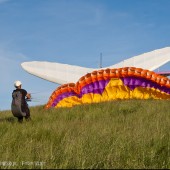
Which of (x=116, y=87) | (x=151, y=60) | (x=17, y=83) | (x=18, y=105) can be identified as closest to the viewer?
(x=18, y=105)

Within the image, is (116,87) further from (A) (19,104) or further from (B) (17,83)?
(A) (19,104)

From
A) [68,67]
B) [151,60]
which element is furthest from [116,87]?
[68,67]

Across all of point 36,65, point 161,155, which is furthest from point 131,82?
point 161,155

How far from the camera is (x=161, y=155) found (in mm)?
4434

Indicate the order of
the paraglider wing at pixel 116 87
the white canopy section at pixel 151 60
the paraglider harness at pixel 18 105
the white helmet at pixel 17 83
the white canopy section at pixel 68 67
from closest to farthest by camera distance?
the paraglider harness at pixel 18 105, the white helmet at pixel 17 83, the paraglider wing at pixel 116 87, the white canopy section at pixel 151 60, the white canopy section at pixel 68 67

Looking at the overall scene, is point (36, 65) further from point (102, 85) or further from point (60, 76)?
point (102, 85)

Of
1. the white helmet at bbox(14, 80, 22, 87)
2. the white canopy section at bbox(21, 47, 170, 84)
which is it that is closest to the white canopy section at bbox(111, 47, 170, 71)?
the white canopy section at bbox(21, 47, 170, 84)

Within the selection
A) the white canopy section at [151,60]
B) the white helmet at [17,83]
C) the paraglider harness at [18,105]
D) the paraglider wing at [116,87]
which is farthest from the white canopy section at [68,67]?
the paraglider harness at [18,105]

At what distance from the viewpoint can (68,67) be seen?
2603 cm

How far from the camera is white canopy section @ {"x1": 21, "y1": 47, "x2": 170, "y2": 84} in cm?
2470

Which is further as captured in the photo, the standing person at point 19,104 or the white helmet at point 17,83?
the white helmet at point 17,83

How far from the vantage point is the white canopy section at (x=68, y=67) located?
24703 mm

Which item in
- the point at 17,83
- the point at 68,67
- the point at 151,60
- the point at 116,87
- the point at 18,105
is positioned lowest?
the point at 18,105

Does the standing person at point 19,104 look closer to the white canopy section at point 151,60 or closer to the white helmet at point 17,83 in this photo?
the white helmet at point 17,83
